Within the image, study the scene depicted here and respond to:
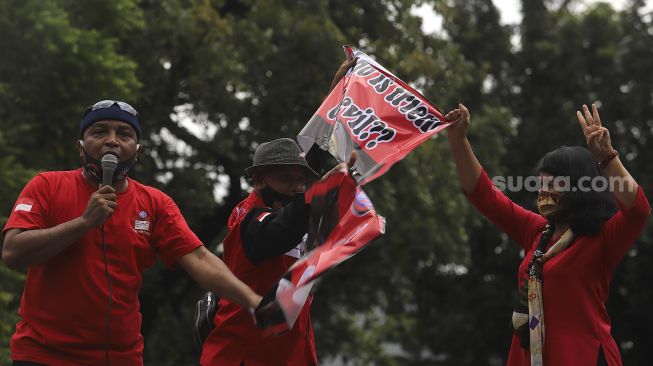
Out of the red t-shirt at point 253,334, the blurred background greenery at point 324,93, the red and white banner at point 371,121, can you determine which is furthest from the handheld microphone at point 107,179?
the blurred background greenery at point 324,93

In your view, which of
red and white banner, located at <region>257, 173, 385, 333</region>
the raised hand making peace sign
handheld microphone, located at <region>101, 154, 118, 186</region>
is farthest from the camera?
the raised hand making peace sign

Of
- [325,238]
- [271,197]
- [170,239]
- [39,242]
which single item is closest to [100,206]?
[39,242]

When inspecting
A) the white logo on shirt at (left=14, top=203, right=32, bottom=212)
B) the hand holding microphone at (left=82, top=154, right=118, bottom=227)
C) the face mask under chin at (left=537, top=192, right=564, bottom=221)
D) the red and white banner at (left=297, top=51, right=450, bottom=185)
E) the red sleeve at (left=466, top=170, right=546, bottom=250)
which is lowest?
the white logo on shirt at (left=14, top=203, right=32, bottom=212)

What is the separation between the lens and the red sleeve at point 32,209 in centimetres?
424

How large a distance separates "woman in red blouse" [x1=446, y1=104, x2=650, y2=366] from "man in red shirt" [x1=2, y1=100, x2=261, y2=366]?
1554 millimetres

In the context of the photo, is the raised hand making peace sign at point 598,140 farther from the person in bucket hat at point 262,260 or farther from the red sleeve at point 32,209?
the red sleeve at point 32,209

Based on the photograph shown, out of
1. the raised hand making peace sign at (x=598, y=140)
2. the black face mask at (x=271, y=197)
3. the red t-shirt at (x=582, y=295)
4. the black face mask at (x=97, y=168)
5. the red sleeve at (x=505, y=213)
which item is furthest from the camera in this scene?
the red sleeve at (x=505, y=213)

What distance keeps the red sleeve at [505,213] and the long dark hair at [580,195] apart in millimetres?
303

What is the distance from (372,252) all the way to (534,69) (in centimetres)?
914

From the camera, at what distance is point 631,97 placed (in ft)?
81.6

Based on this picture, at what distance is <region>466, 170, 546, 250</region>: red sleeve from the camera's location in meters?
5.37

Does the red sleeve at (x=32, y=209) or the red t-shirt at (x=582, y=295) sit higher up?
the red t-shirt at (x=582, y=295)

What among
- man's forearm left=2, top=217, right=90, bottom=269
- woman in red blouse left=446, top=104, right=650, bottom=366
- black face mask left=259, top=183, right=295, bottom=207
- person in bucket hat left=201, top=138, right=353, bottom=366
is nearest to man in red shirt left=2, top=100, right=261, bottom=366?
man's forearm left=2, top=217, right=90, bottom=269

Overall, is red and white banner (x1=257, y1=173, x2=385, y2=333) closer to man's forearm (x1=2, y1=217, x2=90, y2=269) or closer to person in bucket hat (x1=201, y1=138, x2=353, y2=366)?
person in bucket hat (x1=201, y1=138, x2=353, y2=366)
